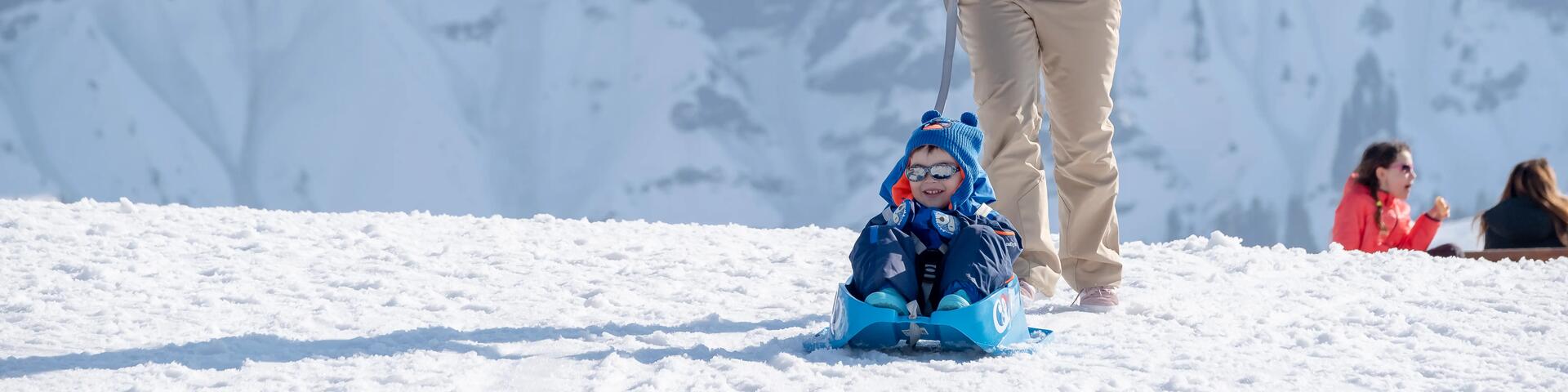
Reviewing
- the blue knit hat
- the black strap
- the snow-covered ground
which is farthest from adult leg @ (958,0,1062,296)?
the black strap

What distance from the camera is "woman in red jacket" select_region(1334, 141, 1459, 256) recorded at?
5180 millimetres

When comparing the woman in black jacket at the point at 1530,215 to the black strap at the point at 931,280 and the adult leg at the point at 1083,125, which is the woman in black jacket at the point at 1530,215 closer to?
the adult leg at the point at 1083,125

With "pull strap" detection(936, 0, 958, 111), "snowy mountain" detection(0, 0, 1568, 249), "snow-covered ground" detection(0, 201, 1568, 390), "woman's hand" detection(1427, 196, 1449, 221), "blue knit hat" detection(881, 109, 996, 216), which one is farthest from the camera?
"snowy mountain" detection(0, 0, 1568, 249)

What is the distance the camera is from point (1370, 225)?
520 cm

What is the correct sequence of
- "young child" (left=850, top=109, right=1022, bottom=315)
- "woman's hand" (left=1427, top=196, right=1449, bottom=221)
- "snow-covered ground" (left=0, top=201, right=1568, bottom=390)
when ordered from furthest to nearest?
"woman's hand" (left=1427, top=196, right=1449, bottom=221) → "young child" (left=850, top=109, right=1022, bottom=315) → "snow-covered ground" (left=0, top=201, right=1568, bottom=390)

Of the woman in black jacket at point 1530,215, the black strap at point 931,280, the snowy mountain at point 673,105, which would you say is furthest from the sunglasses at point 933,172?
the snowy mountain at point 673,105

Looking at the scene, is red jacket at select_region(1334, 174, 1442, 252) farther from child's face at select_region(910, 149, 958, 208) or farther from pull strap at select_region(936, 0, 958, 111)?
child's face at select_region(910, 149, 958, 208)

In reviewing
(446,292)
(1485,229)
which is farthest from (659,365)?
(1485,229)

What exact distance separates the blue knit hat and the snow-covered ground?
1.00ft

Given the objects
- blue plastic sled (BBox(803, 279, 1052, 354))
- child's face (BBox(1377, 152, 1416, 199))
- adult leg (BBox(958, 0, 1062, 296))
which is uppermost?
child's face (BBox(1377, 152, 1416, 199))

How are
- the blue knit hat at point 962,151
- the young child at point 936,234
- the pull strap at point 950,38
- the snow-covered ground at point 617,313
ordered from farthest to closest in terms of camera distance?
the pull strap at point 950,38 → the blue knit hat at point 962,151 → the young child at point 936,234 → the snow-covered ground at point 617,313

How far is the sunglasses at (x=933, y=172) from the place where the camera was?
2.41 m

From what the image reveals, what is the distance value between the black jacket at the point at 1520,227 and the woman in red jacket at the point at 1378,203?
0.21 meters

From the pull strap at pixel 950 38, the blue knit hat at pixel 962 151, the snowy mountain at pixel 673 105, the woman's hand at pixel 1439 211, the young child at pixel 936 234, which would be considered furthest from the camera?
the snowy mountain at pixel 673 105
